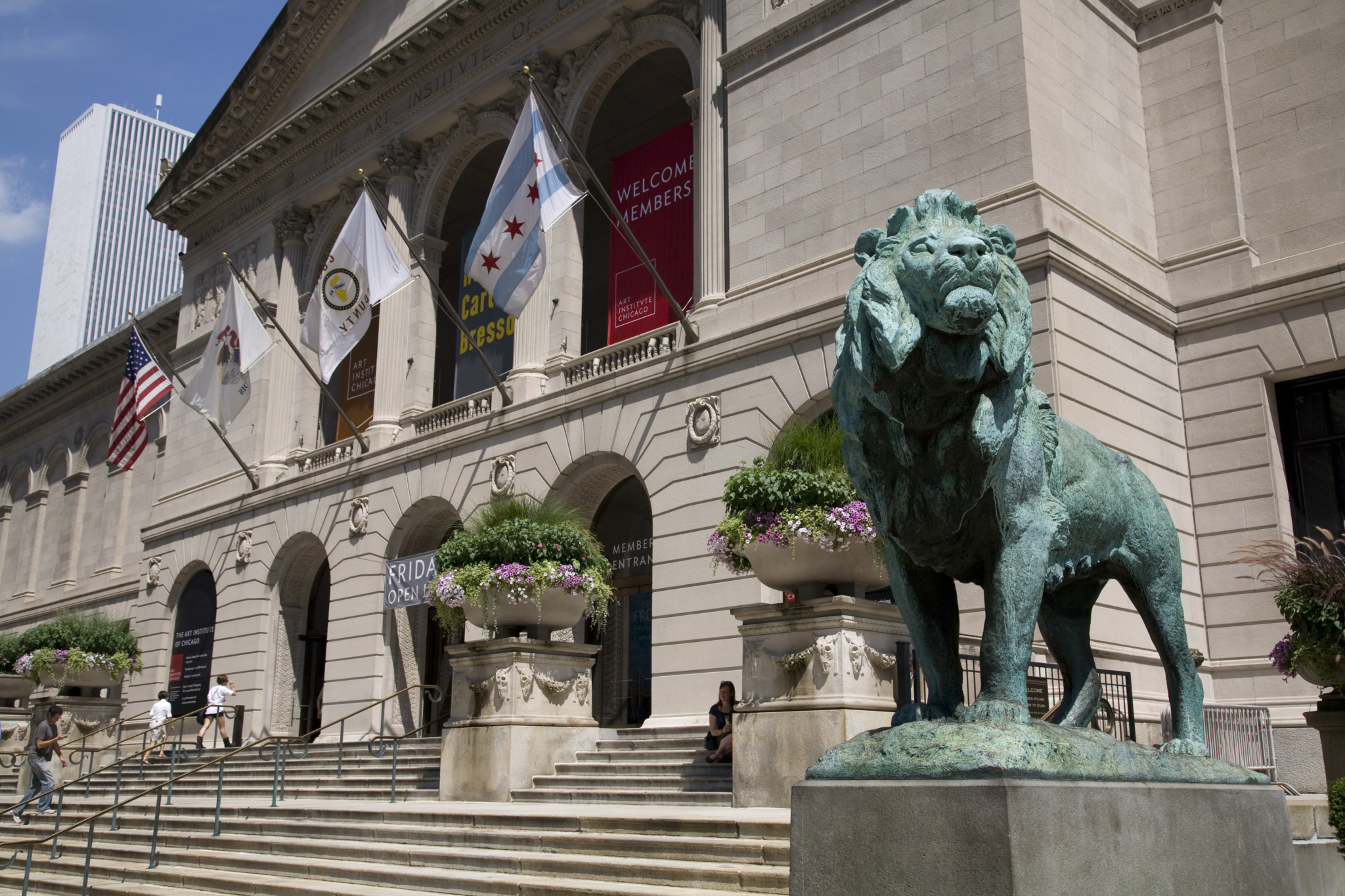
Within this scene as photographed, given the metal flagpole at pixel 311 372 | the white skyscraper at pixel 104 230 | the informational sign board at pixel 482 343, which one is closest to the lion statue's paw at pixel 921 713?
the metal flagpole at pixel 311 372

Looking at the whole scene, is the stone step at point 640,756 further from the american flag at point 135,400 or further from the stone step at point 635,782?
the american flag at point 135,400

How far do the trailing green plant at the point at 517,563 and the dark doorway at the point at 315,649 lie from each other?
52.8 feet

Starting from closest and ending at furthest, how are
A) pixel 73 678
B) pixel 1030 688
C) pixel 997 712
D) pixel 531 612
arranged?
pixel 997 712
pixel 1030 688
pixel 531 612
pixel 73 678

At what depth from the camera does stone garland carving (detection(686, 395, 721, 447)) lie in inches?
814

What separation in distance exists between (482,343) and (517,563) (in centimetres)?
1372

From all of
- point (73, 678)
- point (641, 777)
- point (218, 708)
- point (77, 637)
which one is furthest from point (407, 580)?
point (641, 777)

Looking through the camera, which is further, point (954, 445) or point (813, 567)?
point (813, 567)

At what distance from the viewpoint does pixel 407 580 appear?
2562 cm

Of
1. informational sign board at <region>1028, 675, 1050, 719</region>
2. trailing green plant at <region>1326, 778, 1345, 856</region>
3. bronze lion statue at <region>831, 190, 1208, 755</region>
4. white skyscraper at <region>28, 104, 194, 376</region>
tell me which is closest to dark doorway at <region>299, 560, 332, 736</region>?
informational sign board at <region>1028, 675, 1050, 719</region>

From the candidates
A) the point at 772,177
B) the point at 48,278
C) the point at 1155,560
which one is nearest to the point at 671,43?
the point at 772,177

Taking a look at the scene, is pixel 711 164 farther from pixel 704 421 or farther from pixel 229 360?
pixel 229 360

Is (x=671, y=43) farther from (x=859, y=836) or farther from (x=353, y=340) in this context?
(x=859, y=836)

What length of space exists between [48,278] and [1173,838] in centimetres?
15703

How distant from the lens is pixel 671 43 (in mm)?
25250
